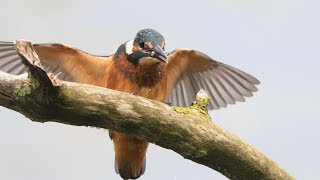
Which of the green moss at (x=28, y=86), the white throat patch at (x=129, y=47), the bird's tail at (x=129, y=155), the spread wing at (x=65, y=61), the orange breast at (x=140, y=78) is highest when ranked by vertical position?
the green moss at (x=28, y=86)

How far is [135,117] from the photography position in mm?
4906

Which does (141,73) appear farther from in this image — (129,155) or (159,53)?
(129,155)

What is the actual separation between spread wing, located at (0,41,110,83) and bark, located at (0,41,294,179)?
2550 millimetres

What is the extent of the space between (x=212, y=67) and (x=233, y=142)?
129 inches

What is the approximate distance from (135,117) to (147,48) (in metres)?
2.01

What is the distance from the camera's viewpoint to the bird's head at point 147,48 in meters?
6.74

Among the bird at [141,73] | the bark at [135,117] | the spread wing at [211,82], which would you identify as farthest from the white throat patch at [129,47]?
the bark at [135,117]

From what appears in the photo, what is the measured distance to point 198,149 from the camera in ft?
16.6

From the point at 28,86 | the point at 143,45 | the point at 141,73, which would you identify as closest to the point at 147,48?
the point at 143,45

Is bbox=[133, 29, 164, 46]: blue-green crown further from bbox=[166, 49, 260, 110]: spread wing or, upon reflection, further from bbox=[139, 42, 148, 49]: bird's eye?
bbox=[166, 49, 260, 110]: spread wing

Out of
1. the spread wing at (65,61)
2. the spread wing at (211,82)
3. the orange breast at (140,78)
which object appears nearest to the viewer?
the orange breast at (140,78)

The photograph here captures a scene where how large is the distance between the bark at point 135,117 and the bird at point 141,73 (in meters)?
1.60

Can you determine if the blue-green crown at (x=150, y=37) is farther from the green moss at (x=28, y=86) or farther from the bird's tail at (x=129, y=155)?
the green moss at (x=28, y=86)

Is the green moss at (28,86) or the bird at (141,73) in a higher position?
the green moss at (28,86)
